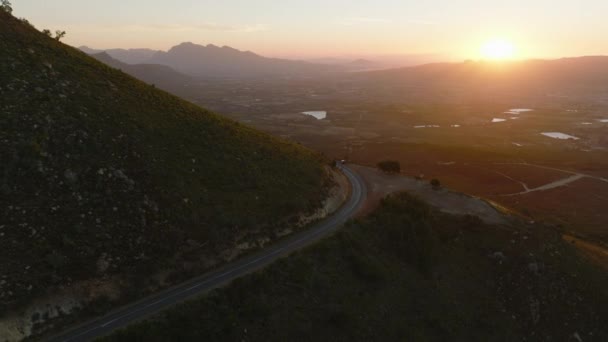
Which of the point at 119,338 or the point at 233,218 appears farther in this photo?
the point at 233,218

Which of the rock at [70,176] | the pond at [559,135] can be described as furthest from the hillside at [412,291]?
the pond at [559,135]

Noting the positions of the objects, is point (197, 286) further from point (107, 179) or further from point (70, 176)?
point (70, 176)

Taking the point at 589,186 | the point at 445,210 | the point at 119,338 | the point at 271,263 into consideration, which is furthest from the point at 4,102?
the point at 589,186

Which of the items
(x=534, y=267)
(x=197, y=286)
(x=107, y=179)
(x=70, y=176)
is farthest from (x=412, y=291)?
(x=70, y=176)

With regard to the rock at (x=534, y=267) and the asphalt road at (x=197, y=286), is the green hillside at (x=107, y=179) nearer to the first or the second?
the asphalt road at (x=197, y=286)

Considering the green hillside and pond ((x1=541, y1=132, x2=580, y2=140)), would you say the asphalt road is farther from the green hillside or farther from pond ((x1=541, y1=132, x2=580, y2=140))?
pond ((x1=541, y1=132, x2=580, y2=140))

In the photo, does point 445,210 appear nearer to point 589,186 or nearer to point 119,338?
point 119,338
